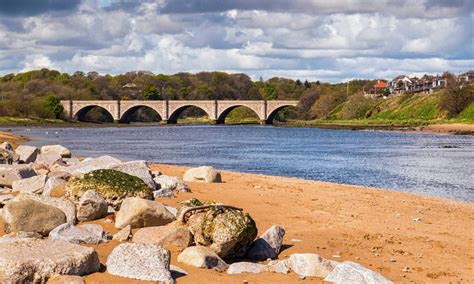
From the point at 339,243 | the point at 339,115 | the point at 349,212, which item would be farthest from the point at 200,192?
the point at 339,115

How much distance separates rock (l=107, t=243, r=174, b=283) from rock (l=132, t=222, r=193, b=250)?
1.52 meters

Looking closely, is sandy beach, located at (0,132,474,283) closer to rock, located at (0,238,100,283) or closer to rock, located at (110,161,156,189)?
rock, located at (0,238,100,283)

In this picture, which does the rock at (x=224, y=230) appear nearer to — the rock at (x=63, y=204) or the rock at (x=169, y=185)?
the rock at (x=63, y=204)

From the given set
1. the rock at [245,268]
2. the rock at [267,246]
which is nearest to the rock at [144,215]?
the rock at [267,246]

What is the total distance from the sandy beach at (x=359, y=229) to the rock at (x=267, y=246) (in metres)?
0.23

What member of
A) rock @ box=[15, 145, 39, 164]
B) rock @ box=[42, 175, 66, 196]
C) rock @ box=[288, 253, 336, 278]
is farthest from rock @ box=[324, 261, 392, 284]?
rock @ box=[15, 145, 39, 164]

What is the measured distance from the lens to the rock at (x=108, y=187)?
54.1 feet

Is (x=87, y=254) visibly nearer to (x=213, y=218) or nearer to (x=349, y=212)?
(x=213, y=218)

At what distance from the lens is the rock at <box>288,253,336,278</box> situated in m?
12.6

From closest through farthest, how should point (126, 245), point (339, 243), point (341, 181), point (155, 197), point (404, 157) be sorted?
1. point (126, 245)
2. point (339, 243)
3. point (155, 197)
4. point (341, 181)
5. point (404, 157)

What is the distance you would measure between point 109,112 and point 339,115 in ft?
165

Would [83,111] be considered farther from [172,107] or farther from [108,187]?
[108,187]

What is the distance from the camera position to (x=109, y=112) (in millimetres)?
169875

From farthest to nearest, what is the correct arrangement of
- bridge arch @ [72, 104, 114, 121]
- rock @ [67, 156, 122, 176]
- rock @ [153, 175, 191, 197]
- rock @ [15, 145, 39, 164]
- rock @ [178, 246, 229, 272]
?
bridge arch @ [72, 104, 114, 121] → rock @ [15, 145, 39, 164] → rock @ [67, 156, 122, 176] → rock @ [153, 175, 191, 197] → rock @ [178, 246, 229, 272]
